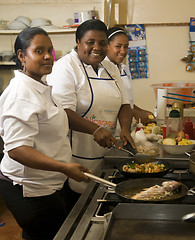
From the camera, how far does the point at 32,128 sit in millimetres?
1405

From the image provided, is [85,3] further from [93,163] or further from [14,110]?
[14,110]

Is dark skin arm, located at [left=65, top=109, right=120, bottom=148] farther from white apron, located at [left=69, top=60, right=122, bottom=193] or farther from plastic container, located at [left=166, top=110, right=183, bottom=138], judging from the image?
plastic container, located at [left=166, top=110, right=183, bottom=138]

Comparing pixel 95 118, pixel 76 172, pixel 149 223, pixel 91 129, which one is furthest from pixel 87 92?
pixel 149 223

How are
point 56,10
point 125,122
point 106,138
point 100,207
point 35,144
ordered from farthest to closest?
point 56,10 → point 125,122 → point 106,138 → point 35,144 → point 100,207

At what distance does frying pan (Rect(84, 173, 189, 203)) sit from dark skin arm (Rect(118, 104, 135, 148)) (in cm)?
53

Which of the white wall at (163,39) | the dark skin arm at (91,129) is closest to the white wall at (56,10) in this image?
the white wall at (163,39)

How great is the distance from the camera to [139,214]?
1052 mm

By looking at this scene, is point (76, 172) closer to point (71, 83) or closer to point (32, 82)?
point (32, 82)

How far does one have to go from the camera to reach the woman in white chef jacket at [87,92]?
1.96 meters

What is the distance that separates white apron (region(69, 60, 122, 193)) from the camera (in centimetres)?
205

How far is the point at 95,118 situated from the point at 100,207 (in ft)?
3.07

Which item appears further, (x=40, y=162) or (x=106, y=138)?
(x=106, y=138)

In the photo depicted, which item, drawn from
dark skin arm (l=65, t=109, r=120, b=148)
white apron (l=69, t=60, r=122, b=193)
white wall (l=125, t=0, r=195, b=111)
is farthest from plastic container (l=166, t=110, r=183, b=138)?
white wall (l=125, t=0, r=195, b=111)

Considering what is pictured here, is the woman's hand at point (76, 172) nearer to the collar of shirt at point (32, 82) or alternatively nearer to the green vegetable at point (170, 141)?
the collar of shirt at point (32, 82)
